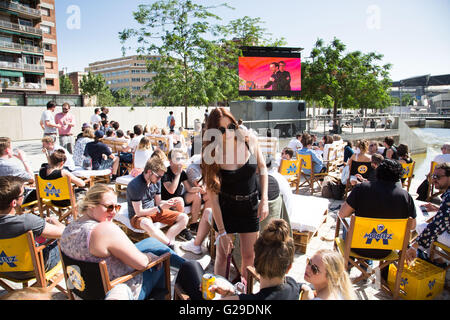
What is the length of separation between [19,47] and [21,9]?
17.1ft

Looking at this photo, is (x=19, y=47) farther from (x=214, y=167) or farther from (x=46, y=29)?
(x=214, y=167)

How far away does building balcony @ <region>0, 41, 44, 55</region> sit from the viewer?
130ft

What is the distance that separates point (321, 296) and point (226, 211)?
106cm

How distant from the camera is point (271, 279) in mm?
1839

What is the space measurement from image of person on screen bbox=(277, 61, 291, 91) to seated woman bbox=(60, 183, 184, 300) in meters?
19.4

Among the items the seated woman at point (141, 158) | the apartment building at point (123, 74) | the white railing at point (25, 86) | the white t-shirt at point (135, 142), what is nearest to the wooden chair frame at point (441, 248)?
the seated woman at point (141, 158)

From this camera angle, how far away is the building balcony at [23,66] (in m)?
39.1

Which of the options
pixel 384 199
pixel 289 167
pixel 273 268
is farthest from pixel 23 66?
pixel 273 268

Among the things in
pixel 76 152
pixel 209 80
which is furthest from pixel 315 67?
pixel 76 152

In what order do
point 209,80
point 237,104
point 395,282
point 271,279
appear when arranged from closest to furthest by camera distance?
1. point 271,279
2. point 395,282
3. point 209,80
4. point 237,104

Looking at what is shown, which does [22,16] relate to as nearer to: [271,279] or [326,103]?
[326,103]

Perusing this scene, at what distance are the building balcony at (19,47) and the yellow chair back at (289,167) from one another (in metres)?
48.5

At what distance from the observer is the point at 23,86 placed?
41.0 meters

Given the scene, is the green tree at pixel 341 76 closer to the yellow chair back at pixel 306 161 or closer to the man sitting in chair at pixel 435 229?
the yellow chair back at pixel 306 161
